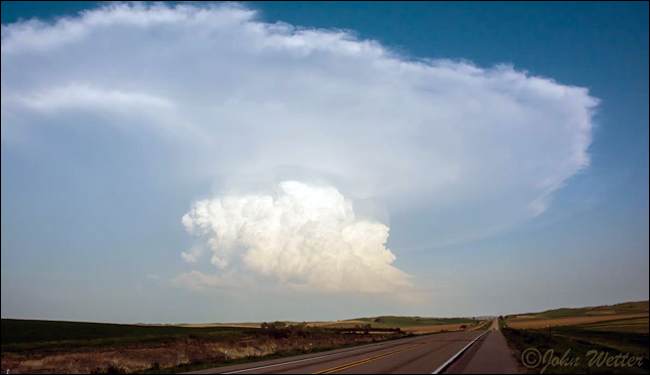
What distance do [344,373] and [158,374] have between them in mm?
10789

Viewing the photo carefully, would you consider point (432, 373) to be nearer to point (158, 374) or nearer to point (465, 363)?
point (465, 363)

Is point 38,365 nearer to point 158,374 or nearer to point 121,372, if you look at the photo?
point 121,372

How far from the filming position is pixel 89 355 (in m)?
32.5

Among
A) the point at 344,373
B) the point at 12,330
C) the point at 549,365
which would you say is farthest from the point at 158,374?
the point at 12,330

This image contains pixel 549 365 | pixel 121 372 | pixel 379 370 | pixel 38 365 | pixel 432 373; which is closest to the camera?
pixel 432 373

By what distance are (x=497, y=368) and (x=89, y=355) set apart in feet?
95.1

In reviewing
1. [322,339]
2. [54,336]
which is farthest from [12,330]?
[322,339]

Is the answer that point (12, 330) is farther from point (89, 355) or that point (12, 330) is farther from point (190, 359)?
point (190, 359)

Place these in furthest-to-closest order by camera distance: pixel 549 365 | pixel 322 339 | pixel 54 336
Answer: pixel 54 336 → pixel 322 339 → pixel 549 365

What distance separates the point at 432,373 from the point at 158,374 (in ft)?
46.6

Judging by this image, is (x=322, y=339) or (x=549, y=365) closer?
(x=549, y=365)

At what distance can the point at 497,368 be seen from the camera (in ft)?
66.8

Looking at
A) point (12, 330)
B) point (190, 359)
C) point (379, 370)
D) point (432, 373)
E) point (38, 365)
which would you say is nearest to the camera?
point (432, 373)

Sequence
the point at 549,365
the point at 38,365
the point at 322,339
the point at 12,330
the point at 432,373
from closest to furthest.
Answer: the point at 432,373 < the point at 549,365 < the point at 38,365 < the point at 322,339 < the point at 12,330
